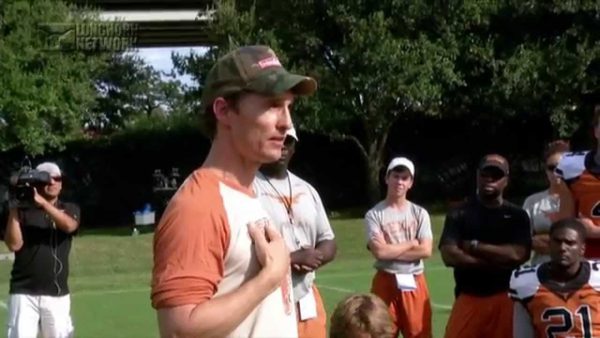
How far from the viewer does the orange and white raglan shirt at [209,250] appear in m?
3.33

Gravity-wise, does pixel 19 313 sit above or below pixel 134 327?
above

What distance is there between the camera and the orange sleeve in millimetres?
3322

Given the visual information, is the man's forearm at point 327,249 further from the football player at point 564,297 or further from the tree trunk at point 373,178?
the tree trunk at point 373,178

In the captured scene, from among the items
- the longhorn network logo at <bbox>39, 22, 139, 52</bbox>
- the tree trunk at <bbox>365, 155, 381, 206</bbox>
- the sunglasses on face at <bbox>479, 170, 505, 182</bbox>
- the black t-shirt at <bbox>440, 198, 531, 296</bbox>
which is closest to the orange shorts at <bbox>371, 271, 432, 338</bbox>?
the black t-shirt at <bbox>440, 198, 531, 296</bbox>

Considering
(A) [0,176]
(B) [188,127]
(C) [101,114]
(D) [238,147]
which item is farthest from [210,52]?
(D) [238,147]

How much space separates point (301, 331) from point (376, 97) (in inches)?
984

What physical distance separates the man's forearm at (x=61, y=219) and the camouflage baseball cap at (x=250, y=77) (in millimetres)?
6300

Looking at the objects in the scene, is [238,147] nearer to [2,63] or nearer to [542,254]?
[542,254]

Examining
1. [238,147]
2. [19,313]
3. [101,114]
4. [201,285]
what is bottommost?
[101,114]

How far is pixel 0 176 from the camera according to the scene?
34781 mm

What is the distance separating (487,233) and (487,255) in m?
0.22

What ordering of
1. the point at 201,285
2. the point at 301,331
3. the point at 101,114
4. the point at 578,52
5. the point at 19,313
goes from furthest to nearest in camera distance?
1. the point at 101,114
2. the point at 578,52
3. the point at 19,313
4. the point at 301,331
5. the point at 201,285

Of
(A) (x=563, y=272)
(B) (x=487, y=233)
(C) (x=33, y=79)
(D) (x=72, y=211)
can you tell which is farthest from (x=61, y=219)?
(C) (x=33, y=79)

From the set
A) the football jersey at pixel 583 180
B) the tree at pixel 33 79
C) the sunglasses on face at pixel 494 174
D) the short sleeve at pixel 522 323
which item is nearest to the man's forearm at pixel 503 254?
the sunglasses on face at pixel 494 174
